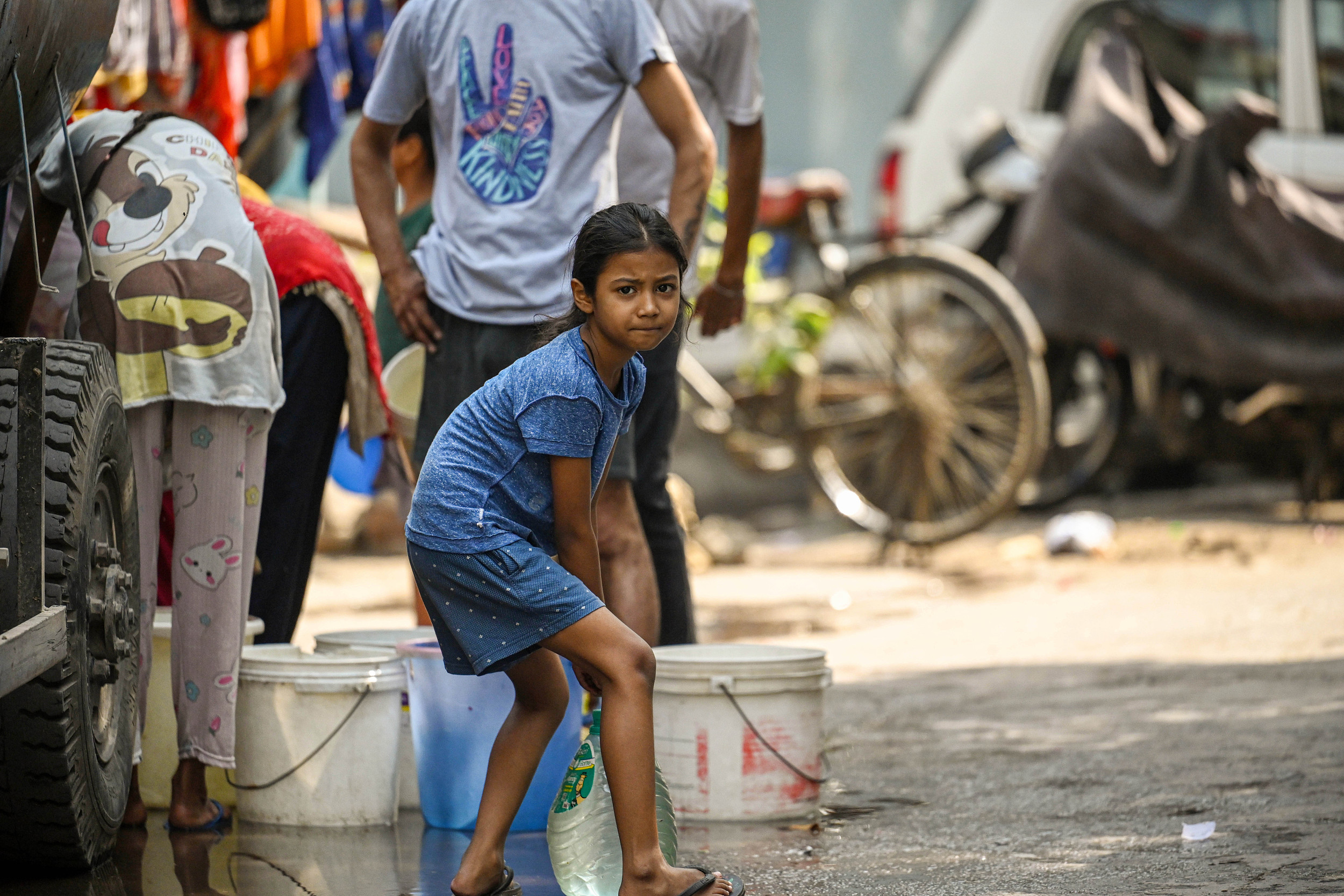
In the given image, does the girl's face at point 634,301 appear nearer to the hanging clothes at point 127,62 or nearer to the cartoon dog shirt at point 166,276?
the cartoon dog shirt at point 166,276

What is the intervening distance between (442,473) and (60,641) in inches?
25.3

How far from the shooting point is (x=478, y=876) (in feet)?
8.85

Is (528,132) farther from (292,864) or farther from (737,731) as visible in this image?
(292,864)

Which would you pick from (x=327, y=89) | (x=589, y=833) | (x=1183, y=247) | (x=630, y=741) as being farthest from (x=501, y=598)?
(x=1183, y=247)

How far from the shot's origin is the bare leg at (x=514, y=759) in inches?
107

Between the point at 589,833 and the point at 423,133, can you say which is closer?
the point at 589,833

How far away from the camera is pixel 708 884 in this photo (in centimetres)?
258

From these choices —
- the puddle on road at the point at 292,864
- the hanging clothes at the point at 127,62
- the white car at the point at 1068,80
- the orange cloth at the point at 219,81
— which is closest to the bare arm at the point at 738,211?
the puddle on road at the point at 292,864

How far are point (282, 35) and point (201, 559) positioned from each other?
12.7ft

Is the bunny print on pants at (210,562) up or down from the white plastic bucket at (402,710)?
up

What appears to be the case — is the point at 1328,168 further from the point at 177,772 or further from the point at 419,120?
the point at 177,772

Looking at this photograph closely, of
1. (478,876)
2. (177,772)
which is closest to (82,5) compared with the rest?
(177,772)

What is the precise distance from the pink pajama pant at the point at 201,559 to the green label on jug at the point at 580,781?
34.3 inches

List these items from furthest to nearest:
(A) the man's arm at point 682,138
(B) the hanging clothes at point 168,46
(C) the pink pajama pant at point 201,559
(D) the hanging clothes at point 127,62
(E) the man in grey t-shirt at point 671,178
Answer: (B) the hanging clothes at point 168,46
(D) the hanging clothes at point 127,62
(E) the man in grey t-shirt at point 671,178
(A) the man's arm at point 682,138
(C) the pink pajama pant at point 201,559
